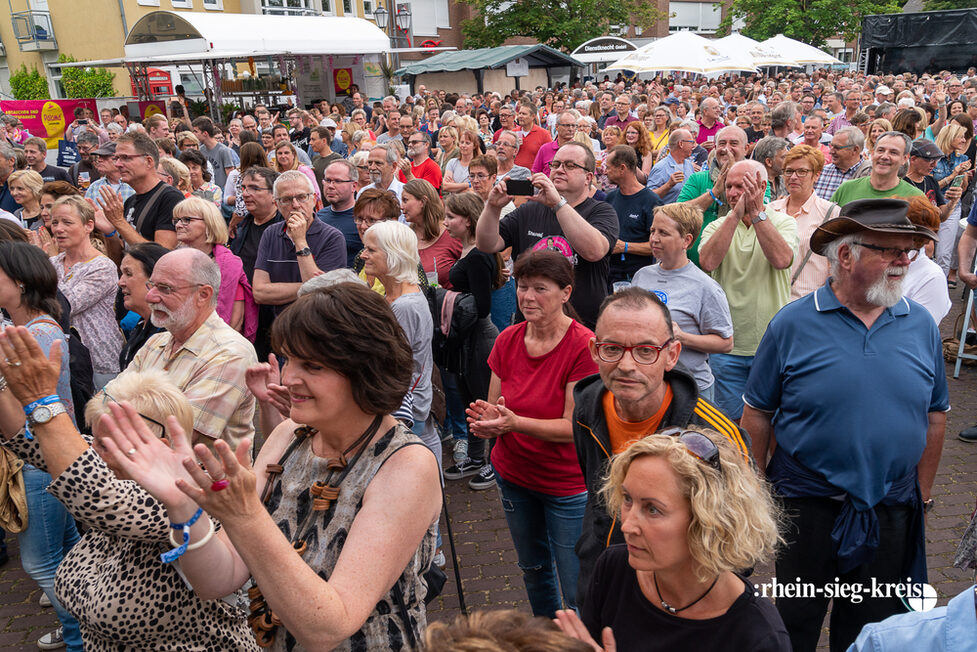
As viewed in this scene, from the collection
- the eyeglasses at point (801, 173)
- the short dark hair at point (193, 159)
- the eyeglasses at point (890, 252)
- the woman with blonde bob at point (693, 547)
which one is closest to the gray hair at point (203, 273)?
the woman with blonde bob at point (693, 547)

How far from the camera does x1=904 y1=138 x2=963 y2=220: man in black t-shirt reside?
22.7 ft

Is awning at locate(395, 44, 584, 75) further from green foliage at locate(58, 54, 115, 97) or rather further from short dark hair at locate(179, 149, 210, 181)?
short dark hair at locate(179, 149, 210, 181)

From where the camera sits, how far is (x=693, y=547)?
6.29ft

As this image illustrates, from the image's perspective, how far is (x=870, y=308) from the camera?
2.79 m

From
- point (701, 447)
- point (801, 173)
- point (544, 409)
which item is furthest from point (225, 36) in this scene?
point (701, 447)

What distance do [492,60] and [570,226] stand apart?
2612 centimetres

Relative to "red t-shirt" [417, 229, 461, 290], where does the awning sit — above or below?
above

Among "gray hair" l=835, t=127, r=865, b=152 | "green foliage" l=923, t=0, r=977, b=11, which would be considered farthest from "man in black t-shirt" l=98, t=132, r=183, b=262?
"green foliage" l=923, t=0, r=977, b=11

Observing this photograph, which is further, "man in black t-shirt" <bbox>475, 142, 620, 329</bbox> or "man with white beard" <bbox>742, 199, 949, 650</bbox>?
"man in black t-shirt" <bbox>475, 142, 620, 329</bbox>

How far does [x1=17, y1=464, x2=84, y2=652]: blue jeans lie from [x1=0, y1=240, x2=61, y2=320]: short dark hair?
0.83m

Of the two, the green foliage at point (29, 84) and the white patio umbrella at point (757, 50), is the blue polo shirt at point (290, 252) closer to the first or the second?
the white patio umbrella at point (757, 50)

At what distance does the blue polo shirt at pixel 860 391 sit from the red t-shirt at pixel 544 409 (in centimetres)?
88

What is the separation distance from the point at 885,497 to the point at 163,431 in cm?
266

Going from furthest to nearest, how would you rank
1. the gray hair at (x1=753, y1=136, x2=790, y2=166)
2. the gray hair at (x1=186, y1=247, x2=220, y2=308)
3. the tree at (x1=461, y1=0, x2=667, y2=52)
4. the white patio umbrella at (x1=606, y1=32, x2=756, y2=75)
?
the tree at (x1=461, y1=0, x2=667, y2=52), the white patio umbrella at (x1=606, y1=32, x2=756, y2=75), the gray hair at (x1=753, y1=136, x2=790, y2=166), the gray hair at (x1=186, y1=247, x2=220, y2=308)
